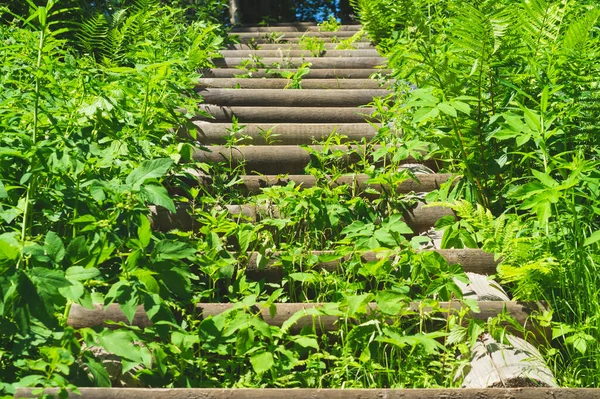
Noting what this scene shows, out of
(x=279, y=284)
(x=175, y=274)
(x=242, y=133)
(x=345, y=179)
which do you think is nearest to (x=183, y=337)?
(x=175, y=274)

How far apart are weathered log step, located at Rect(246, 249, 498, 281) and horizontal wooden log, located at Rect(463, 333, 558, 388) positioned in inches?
19.2

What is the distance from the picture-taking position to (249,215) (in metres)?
3.32

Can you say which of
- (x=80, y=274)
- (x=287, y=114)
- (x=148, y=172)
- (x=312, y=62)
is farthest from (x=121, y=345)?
(x=312, y=62)

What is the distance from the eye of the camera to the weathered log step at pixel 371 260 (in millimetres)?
2834

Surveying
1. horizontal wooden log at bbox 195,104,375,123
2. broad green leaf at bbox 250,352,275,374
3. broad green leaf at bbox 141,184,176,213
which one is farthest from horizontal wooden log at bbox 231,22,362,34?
broad green leaf at bbox 250,352,275,374

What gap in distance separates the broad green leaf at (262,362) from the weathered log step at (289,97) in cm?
308

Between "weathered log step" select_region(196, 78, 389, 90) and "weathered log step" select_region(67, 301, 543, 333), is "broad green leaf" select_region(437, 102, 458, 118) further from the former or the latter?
"weathered log step" select_region(196, 78, 389, 90)

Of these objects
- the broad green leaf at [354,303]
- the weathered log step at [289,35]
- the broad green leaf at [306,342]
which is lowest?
the broad green leaf at [306,342]

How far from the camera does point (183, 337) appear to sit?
219cm

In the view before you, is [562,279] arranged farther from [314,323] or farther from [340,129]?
[340,129]

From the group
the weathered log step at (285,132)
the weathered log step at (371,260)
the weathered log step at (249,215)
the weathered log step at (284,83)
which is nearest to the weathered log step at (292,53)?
the weathered log step at (284,83)

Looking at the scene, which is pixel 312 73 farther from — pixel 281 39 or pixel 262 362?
pixel 262 362

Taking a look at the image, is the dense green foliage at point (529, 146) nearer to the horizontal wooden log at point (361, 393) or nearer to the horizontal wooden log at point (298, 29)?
the horizontal wooden log at point (361, 393)

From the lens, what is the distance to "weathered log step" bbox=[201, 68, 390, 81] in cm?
576
